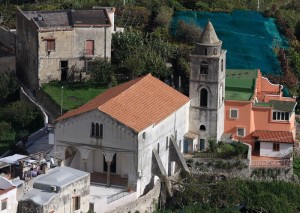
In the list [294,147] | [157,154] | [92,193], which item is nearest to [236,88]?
[294,147]

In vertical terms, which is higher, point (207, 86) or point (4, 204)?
point (207, 86)

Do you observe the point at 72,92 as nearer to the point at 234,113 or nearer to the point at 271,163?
the point at 234,113

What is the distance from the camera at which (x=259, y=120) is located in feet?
218

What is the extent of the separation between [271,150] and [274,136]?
2.93 feet

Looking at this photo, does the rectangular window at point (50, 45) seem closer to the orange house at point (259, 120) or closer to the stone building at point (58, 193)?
the orange house at point (259, 120)

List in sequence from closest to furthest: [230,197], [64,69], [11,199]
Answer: [11,199] < [230,197] < [64,69]

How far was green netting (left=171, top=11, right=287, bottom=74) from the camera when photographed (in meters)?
76.2

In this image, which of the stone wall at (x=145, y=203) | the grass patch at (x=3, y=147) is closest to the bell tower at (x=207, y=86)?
the stone wall at (x=145, y=203)

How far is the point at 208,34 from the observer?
63.7 metres

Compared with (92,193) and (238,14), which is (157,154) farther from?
(238,14)

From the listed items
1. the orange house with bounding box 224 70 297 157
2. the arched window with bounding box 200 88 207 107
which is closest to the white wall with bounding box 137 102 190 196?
the arched window with bounding box 200 88 207 107

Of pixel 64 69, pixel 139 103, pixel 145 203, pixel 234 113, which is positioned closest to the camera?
pixel 145 203

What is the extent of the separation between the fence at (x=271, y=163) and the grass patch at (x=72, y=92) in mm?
11337

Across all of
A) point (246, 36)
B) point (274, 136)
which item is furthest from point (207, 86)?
point (246, 36)
